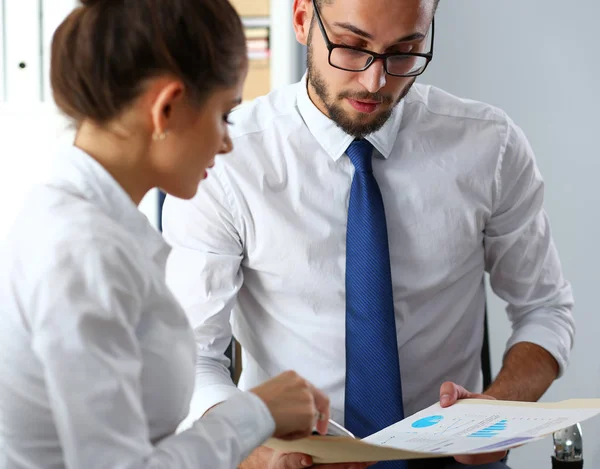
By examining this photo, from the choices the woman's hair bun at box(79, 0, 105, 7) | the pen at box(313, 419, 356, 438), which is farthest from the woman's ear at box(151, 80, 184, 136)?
the pen at box(313, 419, 356, 438)

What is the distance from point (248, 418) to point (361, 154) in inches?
32.8

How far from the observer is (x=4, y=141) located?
2527 mm

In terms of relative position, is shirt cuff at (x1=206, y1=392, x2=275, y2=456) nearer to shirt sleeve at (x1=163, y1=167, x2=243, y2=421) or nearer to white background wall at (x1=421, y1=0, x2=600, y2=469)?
shirt sleeve at (x1=163, y1=167, x2=243, y2=421)

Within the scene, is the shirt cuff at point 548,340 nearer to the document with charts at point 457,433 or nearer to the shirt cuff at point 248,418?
the document with charts at point 457,433

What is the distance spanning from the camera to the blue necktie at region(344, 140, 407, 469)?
1559 millimetres

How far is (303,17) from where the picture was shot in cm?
170

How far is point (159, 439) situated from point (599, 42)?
202 cm

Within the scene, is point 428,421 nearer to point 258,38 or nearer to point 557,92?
point 557,92

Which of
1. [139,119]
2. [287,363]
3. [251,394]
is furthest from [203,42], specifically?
[287,363]

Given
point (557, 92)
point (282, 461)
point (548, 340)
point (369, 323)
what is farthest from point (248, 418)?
point (557, 92)

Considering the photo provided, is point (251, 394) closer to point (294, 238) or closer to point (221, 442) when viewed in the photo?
point (221, 442)

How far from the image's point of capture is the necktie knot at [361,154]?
1.64 m

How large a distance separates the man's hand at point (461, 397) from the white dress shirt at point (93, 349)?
1.69ft

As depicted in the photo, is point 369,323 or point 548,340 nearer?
point 369,323
